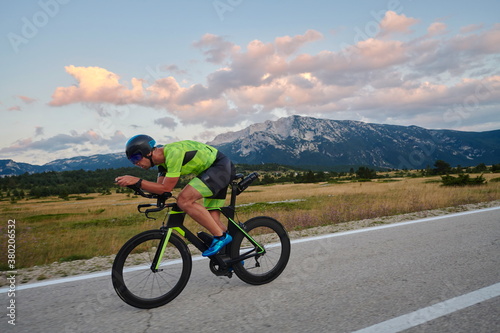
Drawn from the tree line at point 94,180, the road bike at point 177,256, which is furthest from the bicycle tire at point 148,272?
the tree line at point 94,180

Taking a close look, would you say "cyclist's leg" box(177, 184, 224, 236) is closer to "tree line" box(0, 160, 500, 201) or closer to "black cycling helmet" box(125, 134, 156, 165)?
"black cycling helmet" box(125, 134, 156, 165)

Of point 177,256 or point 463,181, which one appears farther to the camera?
point 463,181

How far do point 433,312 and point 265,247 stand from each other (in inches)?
81.0

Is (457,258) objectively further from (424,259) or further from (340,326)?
(340,326)

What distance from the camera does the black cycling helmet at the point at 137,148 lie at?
11.2 feet

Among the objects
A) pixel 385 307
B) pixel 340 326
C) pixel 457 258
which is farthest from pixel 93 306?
pixel 457 258

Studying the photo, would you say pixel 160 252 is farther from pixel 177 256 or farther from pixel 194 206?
pixel 194 206

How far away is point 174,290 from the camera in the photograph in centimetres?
354

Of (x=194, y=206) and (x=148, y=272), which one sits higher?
(x=194, y=206)

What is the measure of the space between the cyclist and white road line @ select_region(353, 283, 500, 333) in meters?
1.90

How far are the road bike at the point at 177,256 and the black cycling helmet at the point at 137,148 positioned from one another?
0.38 meters

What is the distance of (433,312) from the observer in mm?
2859

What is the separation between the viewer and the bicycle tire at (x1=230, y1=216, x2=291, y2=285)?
12.9 ft

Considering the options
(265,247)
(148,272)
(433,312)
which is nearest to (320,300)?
(433,312)
